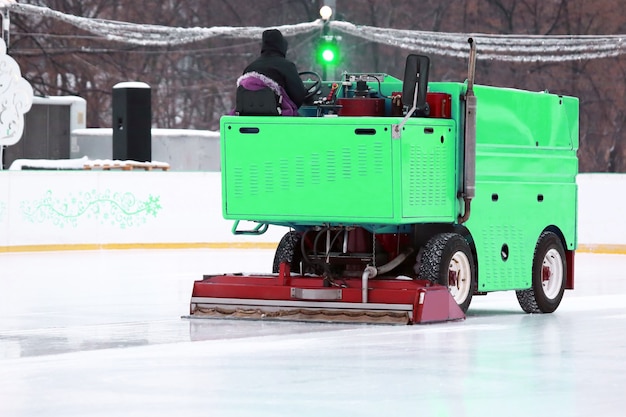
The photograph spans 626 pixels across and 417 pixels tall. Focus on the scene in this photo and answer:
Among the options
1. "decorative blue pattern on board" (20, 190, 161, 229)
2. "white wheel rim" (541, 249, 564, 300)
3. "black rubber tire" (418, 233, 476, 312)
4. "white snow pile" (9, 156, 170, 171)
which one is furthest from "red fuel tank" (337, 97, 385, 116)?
"white snow pile" (9, 156, 170, 171)

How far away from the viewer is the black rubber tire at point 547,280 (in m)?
12.6

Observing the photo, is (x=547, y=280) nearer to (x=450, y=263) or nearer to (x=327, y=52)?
(x=450, y=263)

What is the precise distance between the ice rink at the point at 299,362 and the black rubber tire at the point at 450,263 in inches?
9.4

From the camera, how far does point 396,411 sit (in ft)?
21.9

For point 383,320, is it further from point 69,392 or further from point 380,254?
point 69,392

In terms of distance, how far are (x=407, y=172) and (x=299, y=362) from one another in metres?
2.87

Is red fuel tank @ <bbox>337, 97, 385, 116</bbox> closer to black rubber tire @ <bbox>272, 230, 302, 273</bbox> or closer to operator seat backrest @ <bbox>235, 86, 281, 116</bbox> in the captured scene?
operator seat backrest @ <bbox>235, 86, 281, 116</bbox>

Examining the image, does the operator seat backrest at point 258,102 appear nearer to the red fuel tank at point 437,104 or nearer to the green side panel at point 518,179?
the red fuel tank at point 437,104

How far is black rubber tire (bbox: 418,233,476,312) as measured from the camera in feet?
37.4

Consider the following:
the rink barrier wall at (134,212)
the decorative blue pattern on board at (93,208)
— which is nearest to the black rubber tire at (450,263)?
the rink barrier wall at (134,212)

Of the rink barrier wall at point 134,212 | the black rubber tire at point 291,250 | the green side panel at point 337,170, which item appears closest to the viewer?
the green side panel at point 337,170

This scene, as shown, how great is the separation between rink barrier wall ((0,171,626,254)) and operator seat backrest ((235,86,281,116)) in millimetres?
11207

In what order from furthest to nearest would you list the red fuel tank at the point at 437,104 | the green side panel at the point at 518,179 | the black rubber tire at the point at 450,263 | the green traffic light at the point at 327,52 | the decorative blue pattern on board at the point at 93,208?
the green traffic light at the point at 327,52, the decorative blue pattern on board at the point at 93,208, the green side panel at the point at 518,179, the red fuel tank at the point at 437,104, the black rubber tire at the point at 450,263

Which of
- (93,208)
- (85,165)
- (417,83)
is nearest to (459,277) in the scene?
(417,83)
